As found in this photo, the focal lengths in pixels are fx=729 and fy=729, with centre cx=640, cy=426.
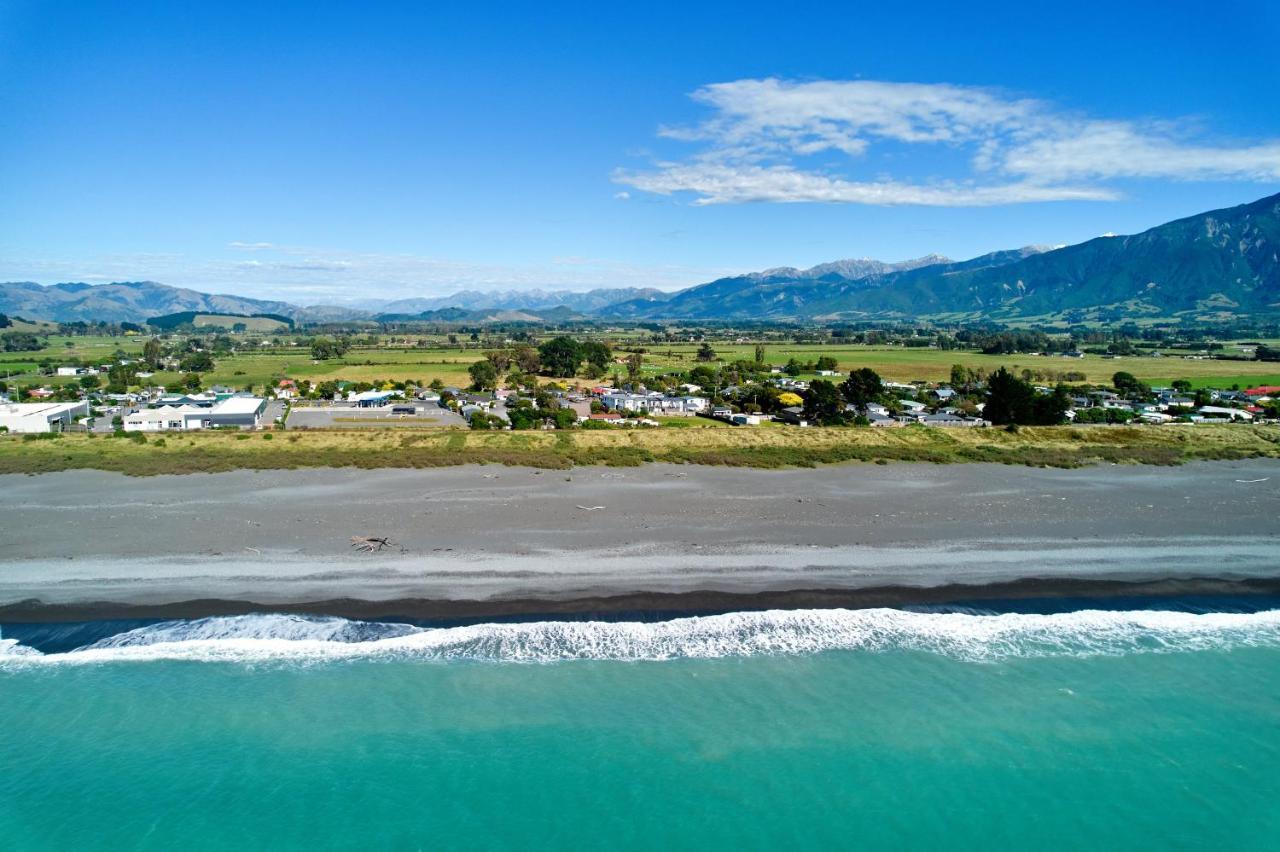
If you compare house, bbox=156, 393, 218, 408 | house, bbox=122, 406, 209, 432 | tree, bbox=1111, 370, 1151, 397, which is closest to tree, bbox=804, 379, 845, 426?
tree, bbox=1111, 370, 1151, 397

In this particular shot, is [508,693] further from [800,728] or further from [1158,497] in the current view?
[1158,497]

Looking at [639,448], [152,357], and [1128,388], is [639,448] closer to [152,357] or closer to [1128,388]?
[1128,388]

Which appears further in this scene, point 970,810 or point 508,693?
point 508,693

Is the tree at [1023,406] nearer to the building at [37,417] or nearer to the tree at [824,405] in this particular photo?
the tree at [824,405]

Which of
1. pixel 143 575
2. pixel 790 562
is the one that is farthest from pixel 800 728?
pixel 143 575

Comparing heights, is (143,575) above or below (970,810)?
above

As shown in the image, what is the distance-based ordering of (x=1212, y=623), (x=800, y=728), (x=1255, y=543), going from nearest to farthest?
(x=800, y=728) → (x=1212, y=623) → (x=1255, y=543)

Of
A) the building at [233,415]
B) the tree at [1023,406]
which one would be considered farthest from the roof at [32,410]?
the tree at [1023,406]

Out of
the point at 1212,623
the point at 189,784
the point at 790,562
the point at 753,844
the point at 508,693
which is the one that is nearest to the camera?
the point at 753,844
